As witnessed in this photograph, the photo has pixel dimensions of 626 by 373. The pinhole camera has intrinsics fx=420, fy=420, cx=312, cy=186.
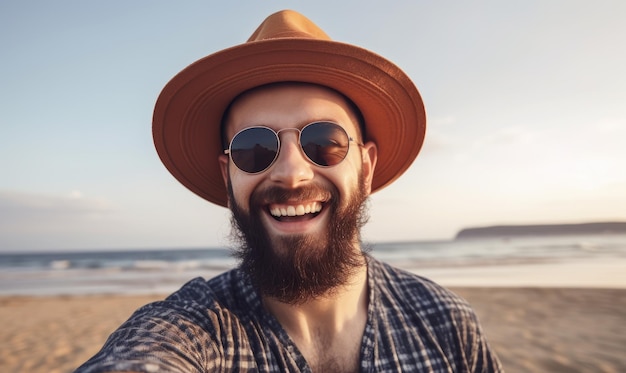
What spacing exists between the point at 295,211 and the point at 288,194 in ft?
0.28

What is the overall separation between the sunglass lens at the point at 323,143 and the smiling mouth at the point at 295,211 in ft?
0.71

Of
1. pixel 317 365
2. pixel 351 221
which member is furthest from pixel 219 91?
pixel 317 365

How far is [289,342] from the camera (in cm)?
178

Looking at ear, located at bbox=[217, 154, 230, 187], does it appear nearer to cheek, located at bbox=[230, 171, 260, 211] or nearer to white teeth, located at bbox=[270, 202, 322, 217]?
cheek, located at bbox=[230, 171, 260, 211]

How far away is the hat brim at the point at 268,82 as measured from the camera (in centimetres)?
195

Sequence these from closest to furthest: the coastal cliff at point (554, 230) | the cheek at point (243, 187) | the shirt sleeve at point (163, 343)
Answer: the shirt sleeve at point (163, 343) < the cheek at point (243, 187) < the coastal cliff at point (554, 230)

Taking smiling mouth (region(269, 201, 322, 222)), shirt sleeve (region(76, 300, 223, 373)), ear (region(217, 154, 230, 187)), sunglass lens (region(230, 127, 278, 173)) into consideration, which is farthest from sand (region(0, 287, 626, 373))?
shirt sleeve (region(76, 300, 223, 373))

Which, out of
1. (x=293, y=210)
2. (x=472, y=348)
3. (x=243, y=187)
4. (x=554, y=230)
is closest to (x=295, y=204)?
(x=293, y=210)

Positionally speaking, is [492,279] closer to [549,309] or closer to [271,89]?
[549,309]

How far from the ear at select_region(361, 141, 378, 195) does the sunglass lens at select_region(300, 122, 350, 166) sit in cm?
A: 29

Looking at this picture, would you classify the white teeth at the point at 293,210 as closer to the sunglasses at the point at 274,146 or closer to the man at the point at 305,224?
the man at the point at 305,224

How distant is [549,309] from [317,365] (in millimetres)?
7782

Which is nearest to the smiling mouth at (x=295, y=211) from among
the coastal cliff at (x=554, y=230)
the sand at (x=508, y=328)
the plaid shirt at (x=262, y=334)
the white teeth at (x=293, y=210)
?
the white teeth at (x=293, y=210)

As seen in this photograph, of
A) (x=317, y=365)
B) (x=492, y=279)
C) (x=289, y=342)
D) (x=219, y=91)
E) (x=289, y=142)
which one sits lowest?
(x=492, y=279)
